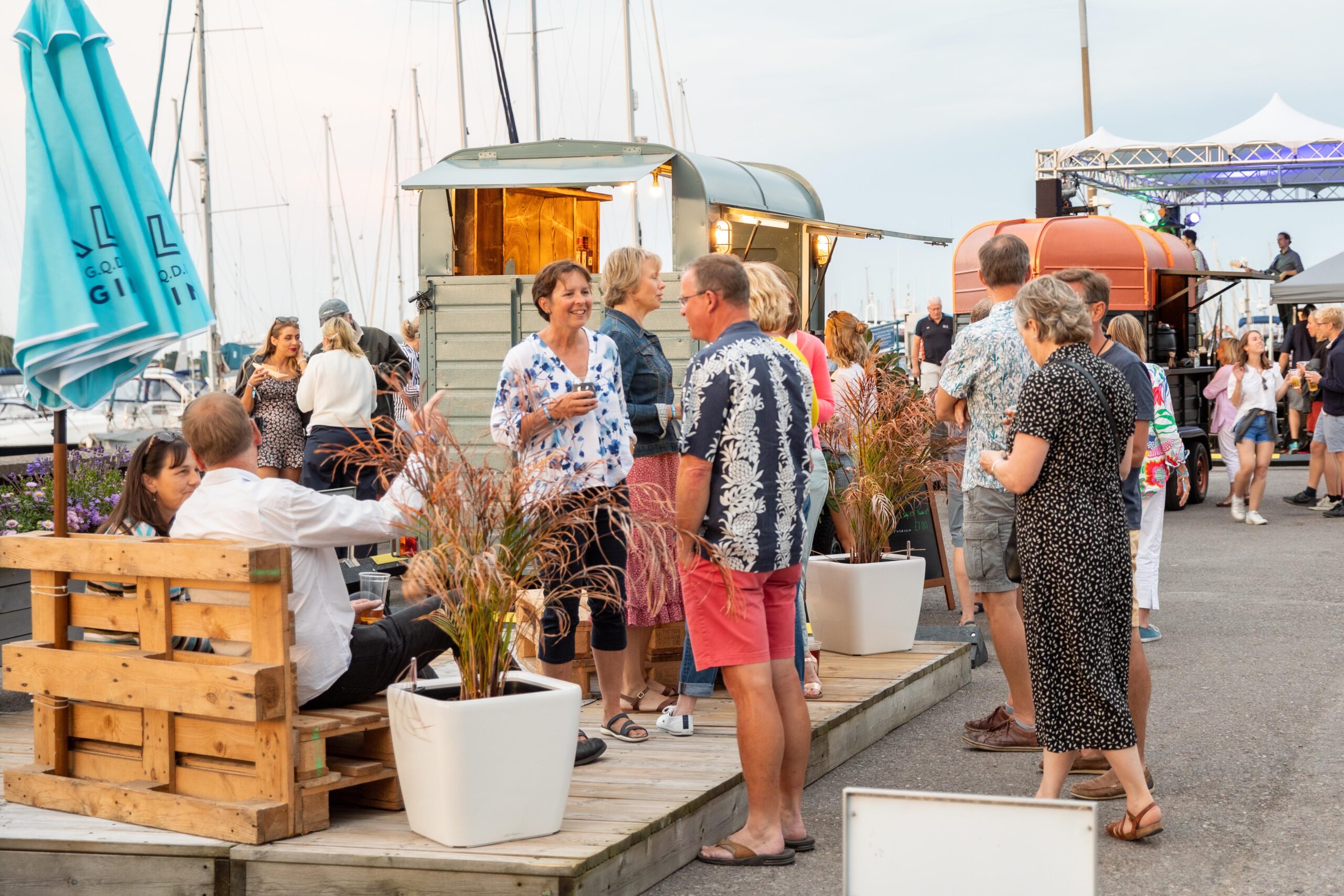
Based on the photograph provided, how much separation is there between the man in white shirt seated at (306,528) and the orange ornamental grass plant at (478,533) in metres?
0.07

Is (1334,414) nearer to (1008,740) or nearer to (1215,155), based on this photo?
(1008,740)

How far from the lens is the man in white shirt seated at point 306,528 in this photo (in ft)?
12.8

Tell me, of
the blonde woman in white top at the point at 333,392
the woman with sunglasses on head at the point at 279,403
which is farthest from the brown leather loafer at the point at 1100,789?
the woman with sunglasses on head at the point at 279,403

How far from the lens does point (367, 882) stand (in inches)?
145

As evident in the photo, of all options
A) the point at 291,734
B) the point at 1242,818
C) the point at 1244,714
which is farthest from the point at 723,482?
the point at 1244,714

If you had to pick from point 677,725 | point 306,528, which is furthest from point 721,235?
point 306,528

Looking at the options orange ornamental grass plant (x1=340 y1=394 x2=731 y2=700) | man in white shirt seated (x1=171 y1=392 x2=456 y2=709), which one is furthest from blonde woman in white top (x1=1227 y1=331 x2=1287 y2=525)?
man in white shirt seated (x1=171 y1=392 x2=456 y2=709)

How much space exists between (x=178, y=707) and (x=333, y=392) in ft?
15.9

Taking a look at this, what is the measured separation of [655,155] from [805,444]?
244 inches

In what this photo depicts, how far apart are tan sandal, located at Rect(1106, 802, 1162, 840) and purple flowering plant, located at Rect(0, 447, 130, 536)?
459cm

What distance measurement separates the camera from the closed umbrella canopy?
14.4 ft

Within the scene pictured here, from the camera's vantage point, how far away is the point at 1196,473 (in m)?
14.4

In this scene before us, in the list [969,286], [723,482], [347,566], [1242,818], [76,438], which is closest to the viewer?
[723,482]

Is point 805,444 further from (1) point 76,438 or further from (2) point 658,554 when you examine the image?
(1) point 76,438
